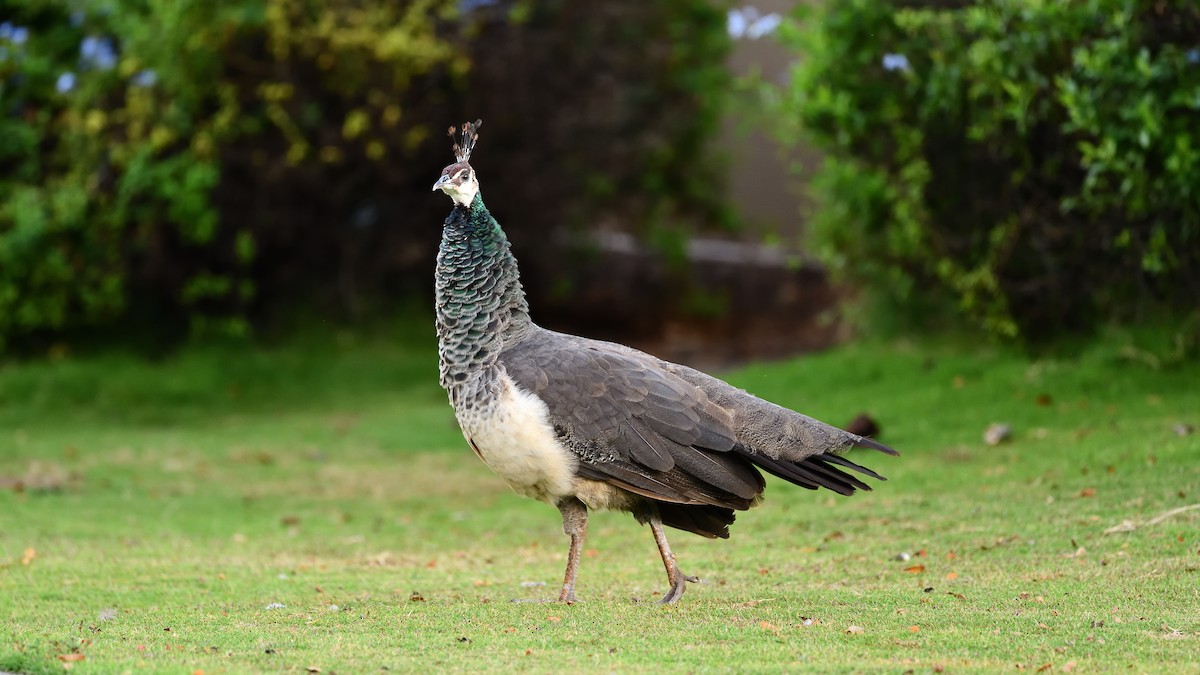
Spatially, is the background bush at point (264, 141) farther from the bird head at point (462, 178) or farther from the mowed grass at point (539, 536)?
the bird head at point (462, 178)

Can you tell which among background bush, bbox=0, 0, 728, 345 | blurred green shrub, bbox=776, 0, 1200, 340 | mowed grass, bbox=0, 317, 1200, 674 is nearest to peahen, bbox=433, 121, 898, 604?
mowed grass, bbox=0, 317, 1200, 674

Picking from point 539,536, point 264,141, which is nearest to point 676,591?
point 539,536

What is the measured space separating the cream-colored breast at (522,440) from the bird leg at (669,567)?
1.44ft

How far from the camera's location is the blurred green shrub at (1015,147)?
8797 mm

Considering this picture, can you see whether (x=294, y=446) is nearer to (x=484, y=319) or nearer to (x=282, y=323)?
(x=282, y=323)

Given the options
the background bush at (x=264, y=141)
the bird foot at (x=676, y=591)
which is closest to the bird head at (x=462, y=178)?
the bird foot at (x=676, y=591)

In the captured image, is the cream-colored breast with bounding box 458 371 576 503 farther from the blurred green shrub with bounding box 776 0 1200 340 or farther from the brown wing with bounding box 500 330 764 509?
the blurred green shrub with bounding box 776 0 1200 340

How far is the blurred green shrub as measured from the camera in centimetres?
880

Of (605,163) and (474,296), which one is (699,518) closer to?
(474,296)

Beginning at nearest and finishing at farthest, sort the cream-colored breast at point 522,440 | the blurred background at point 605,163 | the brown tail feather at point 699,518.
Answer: the cream-colored breast at point 522,440, the brown tail feather at point 699,518, the blurred background at point 605,163

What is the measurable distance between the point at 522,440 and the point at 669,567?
2.68ft

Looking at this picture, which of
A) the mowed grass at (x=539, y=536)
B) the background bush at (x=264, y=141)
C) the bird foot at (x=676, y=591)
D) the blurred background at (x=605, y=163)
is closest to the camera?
the mowed grass at (x=539, y=536)

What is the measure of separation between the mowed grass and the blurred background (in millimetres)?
708

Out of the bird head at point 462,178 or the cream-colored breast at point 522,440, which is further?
the bird head at point 462,178
